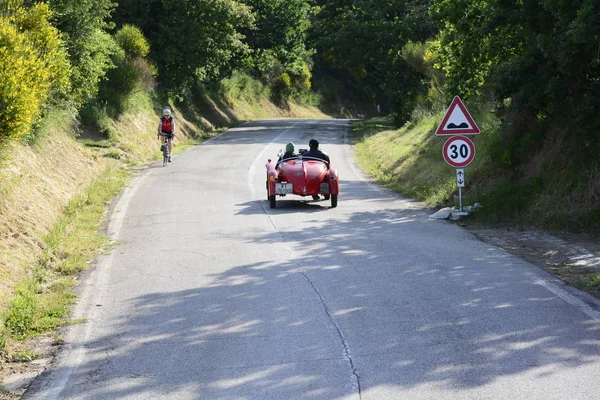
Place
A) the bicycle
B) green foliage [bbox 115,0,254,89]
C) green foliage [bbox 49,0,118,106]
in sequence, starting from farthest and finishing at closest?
green foliage [bbox 115,0,254,89] → the bicycle → green foliage [bbox 49,0,118,106]

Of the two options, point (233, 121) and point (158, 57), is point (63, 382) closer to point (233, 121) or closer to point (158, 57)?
point (158, 57)

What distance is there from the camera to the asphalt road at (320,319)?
6312mm

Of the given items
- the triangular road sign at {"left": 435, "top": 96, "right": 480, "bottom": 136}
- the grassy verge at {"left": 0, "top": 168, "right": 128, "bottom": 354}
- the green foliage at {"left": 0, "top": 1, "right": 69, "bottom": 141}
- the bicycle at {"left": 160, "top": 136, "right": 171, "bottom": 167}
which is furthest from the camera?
the bicycle at {"left": 160, "top": 136, "right": 171, "bottom": 167}

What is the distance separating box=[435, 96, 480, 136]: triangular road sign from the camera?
601 inches

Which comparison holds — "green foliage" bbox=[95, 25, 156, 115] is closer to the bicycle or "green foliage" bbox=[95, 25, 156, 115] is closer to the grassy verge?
the bicycle

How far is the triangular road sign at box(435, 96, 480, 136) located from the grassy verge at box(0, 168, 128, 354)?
6.68 meters

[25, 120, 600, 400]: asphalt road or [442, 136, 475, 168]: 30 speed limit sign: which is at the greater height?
[442, 136, 475, 168]: 30 speed limit sign

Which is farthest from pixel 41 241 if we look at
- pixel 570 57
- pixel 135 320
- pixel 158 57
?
pixel 158 57

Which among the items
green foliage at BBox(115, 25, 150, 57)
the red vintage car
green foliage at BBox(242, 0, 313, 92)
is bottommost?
the red vintage car

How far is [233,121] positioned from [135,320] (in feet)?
147

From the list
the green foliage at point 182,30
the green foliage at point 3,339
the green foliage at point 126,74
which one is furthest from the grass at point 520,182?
the green foliage at point 182,30

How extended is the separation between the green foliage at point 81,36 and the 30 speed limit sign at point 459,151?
502 inches

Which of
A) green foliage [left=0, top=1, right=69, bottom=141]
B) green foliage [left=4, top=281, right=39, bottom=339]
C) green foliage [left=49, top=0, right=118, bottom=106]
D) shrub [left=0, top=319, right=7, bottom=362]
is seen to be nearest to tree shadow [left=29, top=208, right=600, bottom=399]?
shrub [left=0, top=319, right=7, bottom=362]

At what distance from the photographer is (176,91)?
40.4m
